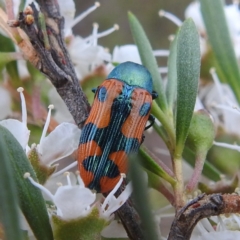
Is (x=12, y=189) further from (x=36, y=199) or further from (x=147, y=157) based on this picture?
(x=147, y=157)

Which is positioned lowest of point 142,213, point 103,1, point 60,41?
point 103,1

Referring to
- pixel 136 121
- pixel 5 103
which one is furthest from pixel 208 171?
pixel 5 103

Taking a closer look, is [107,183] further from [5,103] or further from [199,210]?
[5,103]

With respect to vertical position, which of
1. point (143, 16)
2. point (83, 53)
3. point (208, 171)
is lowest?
point (143, 16)

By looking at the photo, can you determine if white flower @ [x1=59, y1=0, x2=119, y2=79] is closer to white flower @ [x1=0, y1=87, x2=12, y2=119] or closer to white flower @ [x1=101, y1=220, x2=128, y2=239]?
white flower @ [x1=0, y1=87, x2=12, y2=119]

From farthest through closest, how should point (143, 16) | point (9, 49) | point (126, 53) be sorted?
1. point (143, 16)
2. point (126, 53)
3. point (9, 49)

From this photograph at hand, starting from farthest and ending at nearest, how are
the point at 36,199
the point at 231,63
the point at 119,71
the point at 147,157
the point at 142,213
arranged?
1. the point at 119,71
2. the point at 231,63
3. the point at 147,157
4. the point at 36,199
5. the point at 142,213

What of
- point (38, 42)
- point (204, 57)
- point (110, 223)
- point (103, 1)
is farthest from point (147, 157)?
point (103, 1)
